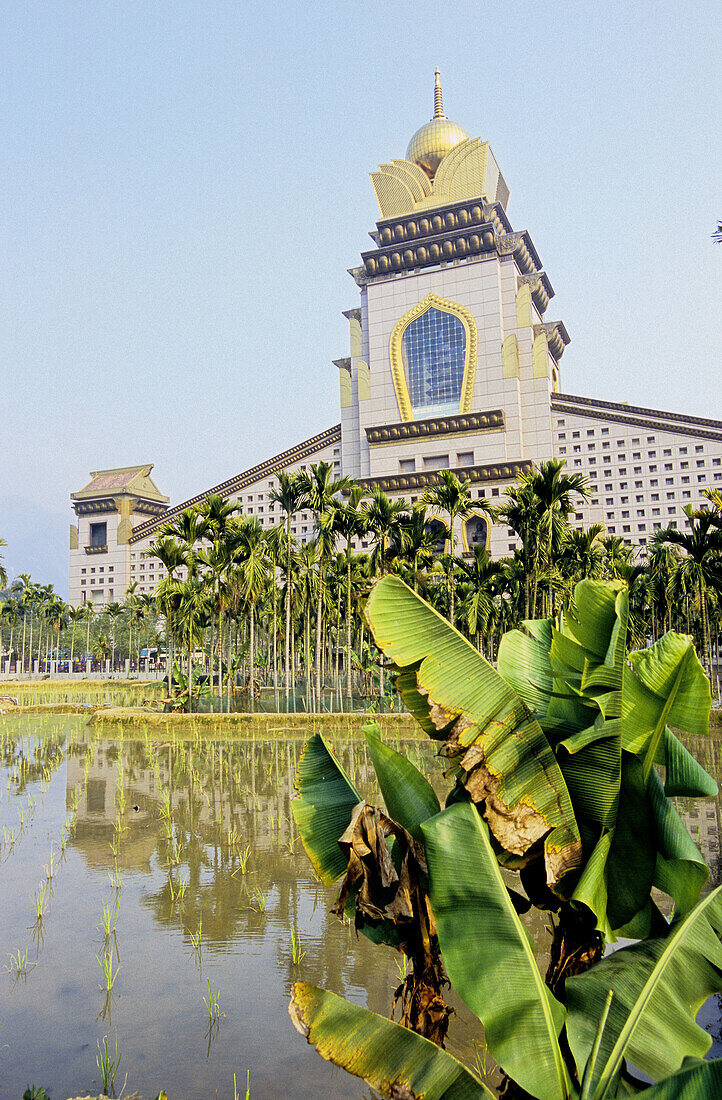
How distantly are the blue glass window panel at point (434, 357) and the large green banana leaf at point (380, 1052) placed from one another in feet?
299

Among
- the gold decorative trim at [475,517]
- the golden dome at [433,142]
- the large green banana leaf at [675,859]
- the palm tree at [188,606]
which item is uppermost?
the golden dome at [433,142]

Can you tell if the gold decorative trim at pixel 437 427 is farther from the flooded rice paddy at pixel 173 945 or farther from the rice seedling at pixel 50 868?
the rice seedling at pixel 50 868

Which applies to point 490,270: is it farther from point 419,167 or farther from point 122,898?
point 122,898

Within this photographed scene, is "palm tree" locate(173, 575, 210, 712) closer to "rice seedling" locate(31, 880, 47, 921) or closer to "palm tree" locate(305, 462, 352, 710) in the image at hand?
"palm tree" locate(305, 462, 352, 710)

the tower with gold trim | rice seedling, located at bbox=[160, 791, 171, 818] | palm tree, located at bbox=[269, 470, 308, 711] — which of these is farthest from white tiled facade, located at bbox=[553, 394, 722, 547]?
rice seedling, located at bbox=[160, 791, 171, 818]

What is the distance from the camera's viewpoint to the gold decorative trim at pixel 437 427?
88.6 meters

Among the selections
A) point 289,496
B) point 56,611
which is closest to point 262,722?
point 289,496

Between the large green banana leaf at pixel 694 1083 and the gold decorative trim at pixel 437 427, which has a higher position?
the gold decorative trim at pixel 437 427

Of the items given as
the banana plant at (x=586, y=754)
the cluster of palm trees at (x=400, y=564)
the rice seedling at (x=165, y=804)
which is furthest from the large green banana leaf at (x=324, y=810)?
the cluster of palm trees at (x=400, y=564)

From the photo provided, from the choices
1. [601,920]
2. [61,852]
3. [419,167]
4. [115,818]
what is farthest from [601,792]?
[419,167]

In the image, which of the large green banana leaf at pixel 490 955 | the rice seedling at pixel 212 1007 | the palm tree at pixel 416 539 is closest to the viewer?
the large green banana leaf at pixel 490 955

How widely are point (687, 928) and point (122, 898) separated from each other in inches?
323

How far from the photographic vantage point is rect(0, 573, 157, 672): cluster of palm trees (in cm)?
8225

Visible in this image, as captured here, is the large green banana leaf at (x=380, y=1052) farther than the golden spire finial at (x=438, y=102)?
No
